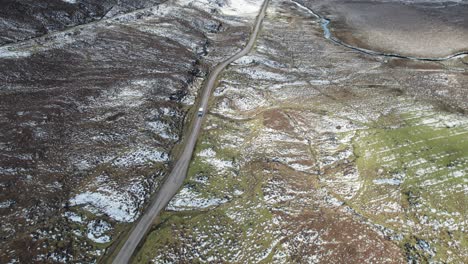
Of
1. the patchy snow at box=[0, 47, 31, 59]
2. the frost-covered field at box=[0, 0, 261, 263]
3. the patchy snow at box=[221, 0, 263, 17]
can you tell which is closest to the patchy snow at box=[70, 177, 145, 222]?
the frost-covered field at box=[0, 0, 261, 263]

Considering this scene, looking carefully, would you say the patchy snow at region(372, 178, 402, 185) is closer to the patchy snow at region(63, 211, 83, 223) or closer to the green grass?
the green grass

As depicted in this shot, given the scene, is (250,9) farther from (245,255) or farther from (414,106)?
(245,255)

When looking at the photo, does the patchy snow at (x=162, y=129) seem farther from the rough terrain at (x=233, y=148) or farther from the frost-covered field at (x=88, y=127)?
the rough terrain at (x=233, y=148)

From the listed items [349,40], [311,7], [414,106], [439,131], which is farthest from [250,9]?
[439,131]

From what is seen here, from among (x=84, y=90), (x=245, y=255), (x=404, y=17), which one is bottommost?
(x=245, y=255)

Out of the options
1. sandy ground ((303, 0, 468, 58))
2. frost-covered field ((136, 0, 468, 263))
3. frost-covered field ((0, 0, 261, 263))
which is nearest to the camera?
frost-covered field ((136, 0, 468, 263))
